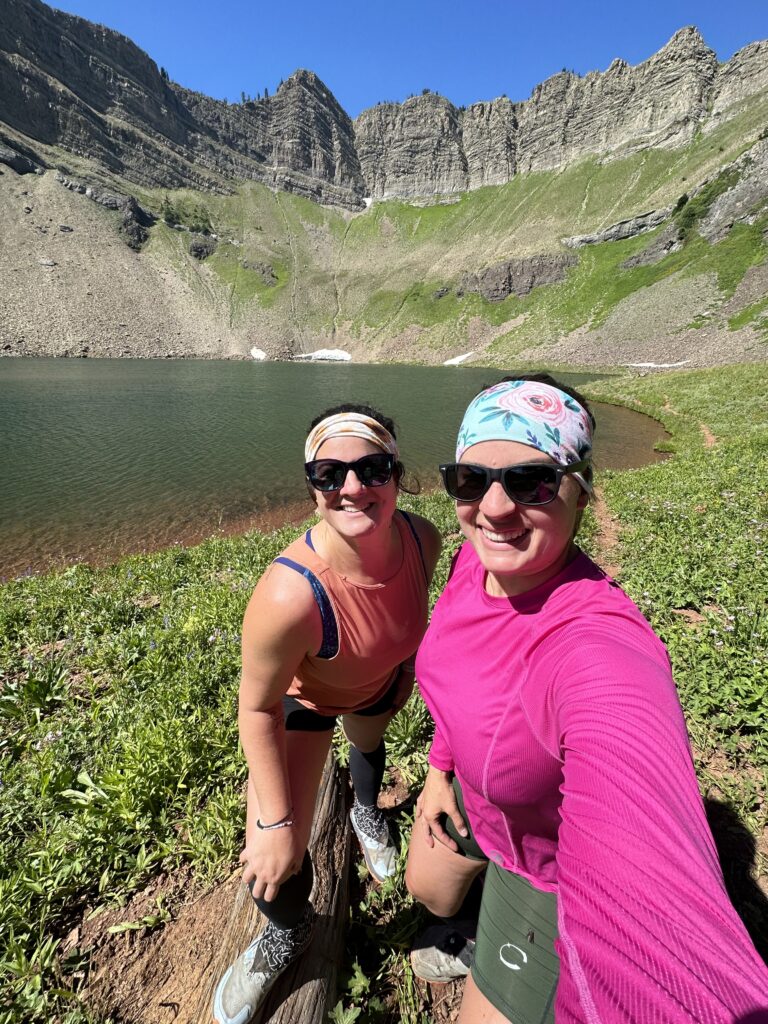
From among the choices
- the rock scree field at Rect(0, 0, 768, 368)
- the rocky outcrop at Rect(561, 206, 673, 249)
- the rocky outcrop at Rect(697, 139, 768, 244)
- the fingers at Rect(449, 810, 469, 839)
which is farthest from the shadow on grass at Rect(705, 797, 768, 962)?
the rocky outcrop at Rect(561, 206, 673, 249)

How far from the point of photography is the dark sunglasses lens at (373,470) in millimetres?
2898

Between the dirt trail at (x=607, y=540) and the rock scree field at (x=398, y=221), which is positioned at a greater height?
the rock scree field at (x=398, y=221)

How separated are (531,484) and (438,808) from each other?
7.31 feet

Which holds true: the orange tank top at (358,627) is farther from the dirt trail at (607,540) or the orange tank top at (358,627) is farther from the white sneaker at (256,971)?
the dirt trail at (607,540)

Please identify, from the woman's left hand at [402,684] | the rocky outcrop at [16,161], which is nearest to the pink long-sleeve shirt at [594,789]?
the woman's left hand at [402,684]

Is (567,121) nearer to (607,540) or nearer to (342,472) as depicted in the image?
(607,540)

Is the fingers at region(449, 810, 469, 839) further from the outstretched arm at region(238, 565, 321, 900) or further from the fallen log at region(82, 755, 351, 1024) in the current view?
the fallen log at region(82, 755, 351, 1024)

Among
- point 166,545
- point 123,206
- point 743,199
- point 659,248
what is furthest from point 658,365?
point 123,206

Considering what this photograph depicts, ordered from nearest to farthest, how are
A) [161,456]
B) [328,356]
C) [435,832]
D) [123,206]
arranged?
[435,832], [161,456], [328,356], [123,206]

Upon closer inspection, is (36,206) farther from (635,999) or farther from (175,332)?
(635,999)

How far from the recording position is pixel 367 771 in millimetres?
3707

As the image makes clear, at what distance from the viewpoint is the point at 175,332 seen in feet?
349

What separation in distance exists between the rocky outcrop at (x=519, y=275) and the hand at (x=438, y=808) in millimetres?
119541

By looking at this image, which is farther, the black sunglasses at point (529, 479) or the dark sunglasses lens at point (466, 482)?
the dark sunglasses lens at point (466, 482)
